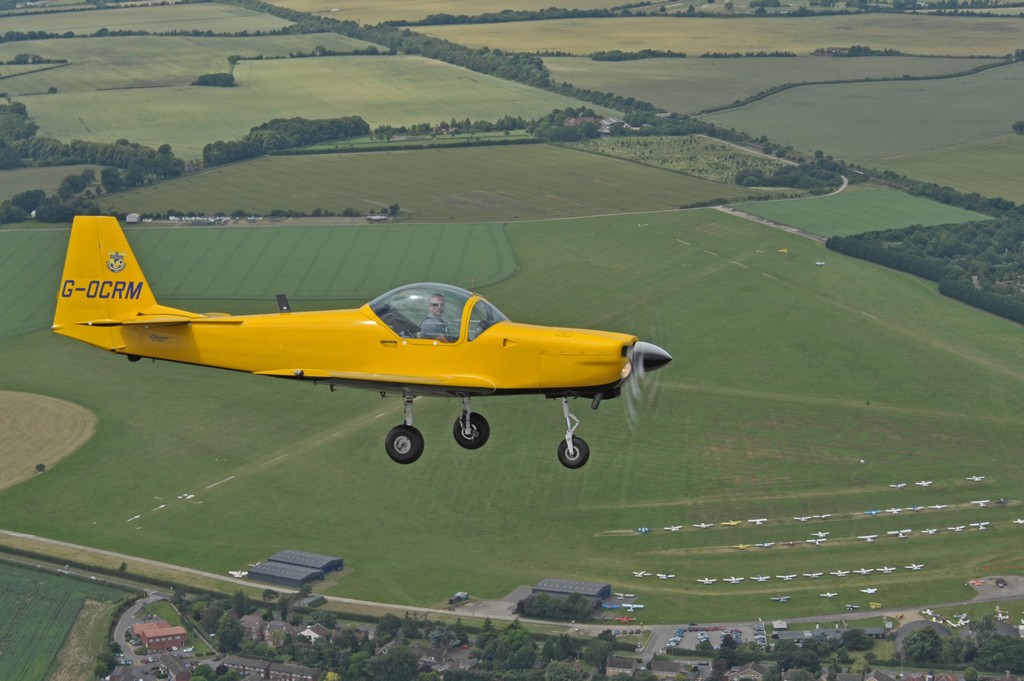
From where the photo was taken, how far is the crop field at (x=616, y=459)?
→ 404 feet

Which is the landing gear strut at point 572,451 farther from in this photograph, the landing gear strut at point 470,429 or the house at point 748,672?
the house at point 748,672

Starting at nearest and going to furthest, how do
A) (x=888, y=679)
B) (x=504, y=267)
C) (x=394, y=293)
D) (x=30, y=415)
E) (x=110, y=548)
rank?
1. (x=394, y=293)
2. (x=888, y=679)
3. (x=110, y=548)
4. (x=30, y=415)
5. (x=504, y=267)

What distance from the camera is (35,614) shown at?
115 metres

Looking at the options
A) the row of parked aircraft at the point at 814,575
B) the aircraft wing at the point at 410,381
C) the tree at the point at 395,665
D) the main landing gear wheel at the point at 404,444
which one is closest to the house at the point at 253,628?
the tree at the point at 395,665

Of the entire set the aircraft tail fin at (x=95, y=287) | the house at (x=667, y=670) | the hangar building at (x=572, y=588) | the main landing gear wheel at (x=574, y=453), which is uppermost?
the aircraft tail fin at (x=95, y=287)

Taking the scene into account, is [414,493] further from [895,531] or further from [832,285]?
[832,285]

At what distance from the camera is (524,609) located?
115875 millimetres

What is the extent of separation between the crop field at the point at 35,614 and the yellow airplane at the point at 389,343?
2668 inches

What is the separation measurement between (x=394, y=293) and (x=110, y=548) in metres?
86.2

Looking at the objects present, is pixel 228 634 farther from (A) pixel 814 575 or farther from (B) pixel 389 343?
(B) pixel 389 343

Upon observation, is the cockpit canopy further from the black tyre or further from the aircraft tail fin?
the aircraft tail fin

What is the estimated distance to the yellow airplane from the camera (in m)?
43.2

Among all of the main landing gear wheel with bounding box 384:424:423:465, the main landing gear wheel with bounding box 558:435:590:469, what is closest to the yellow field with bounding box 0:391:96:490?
the main landing gear wheel with bounding box 384:424:423:465

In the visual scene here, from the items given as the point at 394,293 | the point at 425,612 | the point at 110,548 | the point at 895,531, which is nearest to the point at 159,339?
the point at 394,293
